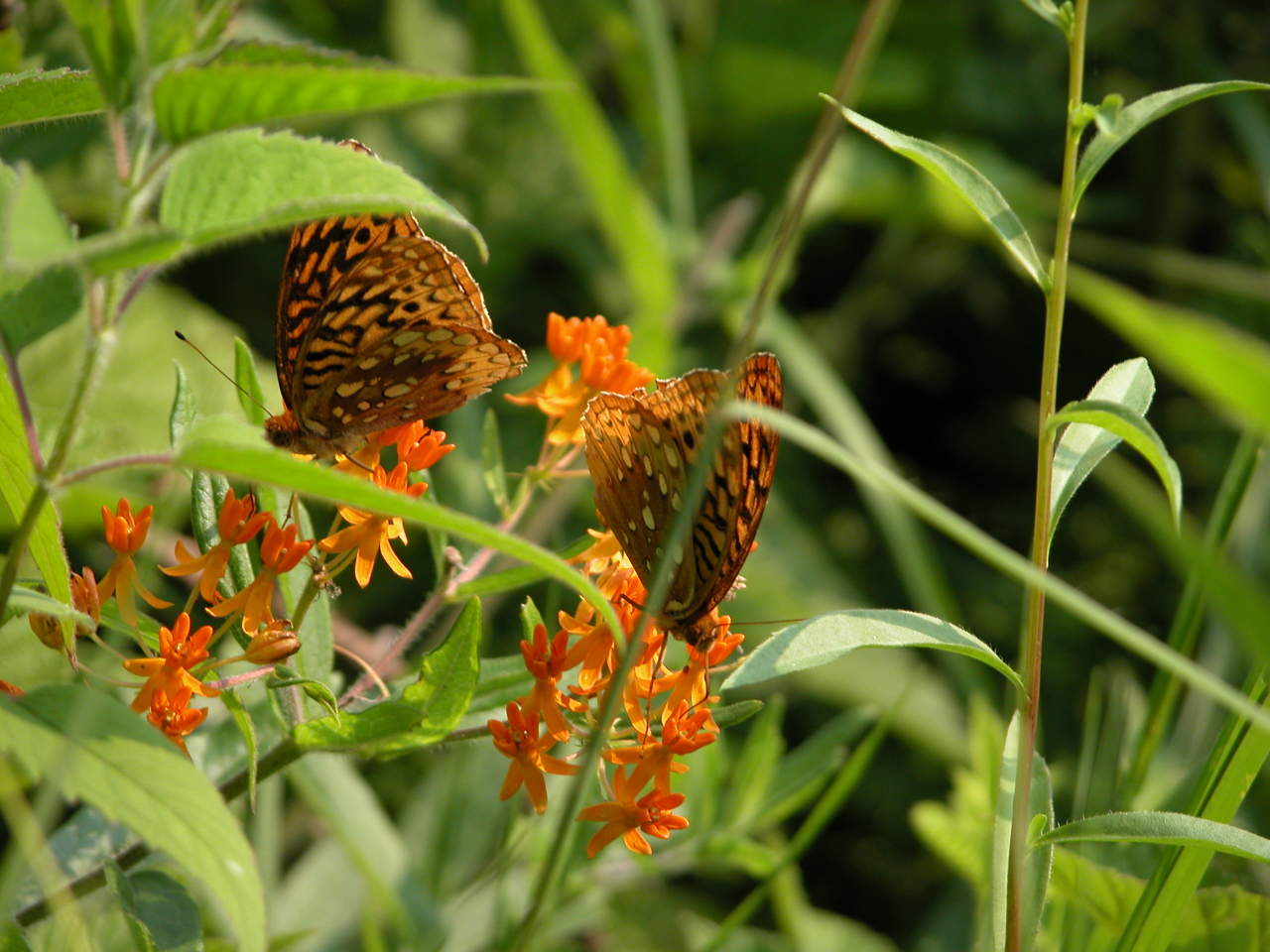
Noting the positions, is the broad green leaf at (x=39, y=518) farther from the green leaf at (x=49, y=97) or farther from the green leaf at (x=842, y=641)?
the green leaf at (x=842, y=641)

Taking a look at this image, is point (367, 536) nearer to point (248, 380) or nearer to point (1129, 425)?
point (248, 380)

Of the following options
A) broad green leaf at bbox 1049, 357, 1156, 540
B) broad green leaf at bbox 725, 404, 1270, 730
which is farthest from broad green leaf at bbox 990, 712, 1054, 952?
broad green leaf at bbox 725, 404, 1270, 730

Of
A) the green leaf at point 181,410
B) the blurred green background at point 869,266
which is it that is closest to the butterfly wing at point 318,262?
the green leaf at point 181,410

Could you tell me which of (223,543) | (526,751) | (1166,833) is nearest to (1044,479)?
(1166,833)

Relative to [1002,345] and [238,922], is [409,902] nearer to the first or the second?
[238,922]

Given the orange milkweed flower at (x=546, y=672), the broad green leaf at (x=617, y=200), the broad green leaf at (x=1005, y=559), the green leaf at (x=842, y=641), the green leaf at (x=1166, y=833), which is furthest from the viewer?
the broad green leaf at (x=617, y=200)

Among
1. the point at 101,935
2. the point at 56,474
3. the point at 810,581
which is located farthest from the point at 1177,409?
the point at 56,474
